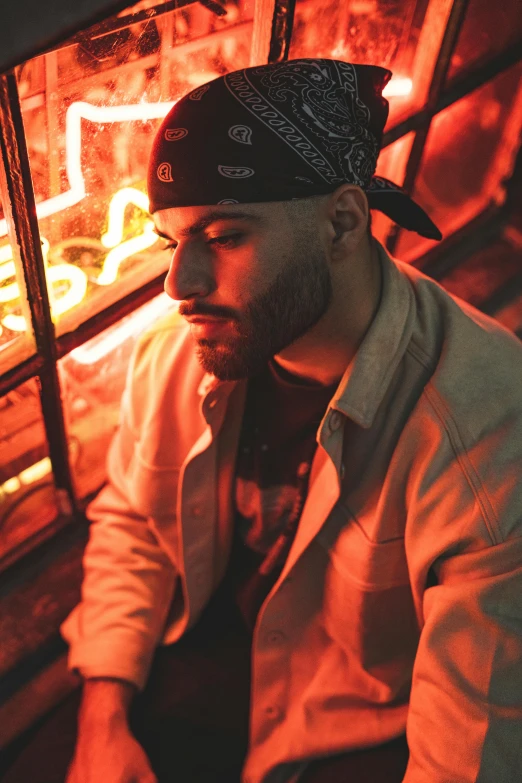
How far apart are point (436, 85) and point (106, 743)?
276 cm

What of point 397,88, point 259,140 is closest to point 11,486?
point 259,140

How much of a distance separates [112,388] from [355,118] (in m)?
1.39

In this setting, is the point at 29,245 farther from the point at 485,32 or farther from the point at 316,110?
the point at 485,32

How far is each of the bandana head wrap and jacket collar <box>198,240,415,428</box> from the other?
0.38 metres

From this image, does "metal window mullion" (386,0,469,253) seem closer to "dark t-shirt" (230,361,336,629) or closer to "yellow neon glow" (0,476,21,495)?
"dark t-shirt" (230,361,336,629)

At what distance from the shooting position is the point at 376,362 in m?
1.81

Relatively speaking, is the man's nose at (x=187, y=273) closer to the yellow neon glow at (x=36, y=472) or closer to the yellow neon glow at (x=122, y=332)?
the yellow neon glow at (x=122, y=332)

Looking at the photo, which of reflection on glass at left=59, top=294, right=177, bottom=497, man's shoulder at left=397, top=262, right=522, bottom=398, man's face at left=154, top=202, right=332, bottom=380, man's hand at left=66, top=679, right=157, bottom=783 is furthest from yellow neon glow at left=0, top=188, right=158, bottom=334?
man's hand at left=66, top=679, right=157, bottom=783

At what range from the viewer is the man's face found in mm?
1650

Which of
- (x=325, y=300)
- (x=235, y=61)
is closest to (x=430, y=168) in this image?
(x=235, y=61)

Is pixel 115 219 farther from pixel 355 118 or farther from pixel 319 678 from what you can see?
pixel 319 678

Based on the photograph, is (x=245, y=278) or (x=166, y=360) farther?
(x=166, y=360)

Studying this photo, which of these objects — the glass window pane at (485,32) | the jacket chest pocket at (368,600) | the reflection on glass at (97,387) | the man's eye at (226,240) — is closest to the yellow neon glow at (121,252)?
the reflection on glass at (97,387)

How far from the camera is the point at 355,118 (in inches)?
68.6
